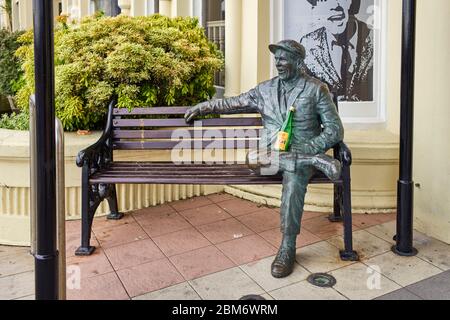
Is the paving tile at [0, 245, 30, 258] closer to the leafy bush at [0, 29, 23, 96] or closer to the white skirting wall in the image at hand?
the white skirting wall

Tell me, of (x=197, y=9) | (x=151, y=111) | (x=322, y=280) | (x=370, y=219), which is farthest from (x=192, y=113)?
(x=197, y=9)

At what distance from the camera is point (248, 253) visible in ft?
12.4

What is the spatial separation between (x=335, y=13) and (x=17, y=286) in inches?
155

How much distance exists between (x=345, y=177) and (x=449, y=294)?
1.05 m

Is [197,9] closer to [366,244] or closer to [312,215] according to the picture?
[312,215]

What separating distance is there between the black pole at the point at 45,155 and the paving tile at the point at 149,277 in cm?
91

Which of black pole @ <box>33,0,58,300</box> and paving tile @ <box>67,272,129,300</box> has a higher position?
black pole @ <box>33,0,58,300</box>

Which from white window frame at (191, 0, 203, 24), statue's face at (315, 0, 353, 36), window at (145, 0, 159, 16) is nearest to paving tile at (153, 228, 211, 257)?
statue's face at (315, 0, 353, 36)

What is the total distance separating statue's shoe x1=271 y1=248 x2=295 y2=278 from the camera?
3.37 m

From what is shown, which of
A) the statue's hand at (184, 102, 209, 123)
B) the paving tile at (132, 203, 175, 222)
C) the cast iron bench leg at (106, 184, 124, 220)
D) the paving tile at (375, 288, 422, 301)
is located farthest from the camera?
the paving tile at (132, 203, 175, 222)

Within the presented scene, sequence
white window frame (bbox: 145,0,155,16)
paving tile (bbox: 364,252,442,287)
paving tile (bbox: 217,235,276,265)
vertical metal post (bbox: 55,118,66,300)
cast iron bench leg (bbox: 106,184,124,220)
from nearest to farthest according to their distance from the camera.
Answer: vertical metal post (bbox: 55,118,66,300)
paving tile (bbox: 364,252,442,287)
paving tile (bbox: 217,235,276,265)
cast iron bench leg (bbox: 106,184,124,220)
white window frame (bbox: 145,0,155,16)

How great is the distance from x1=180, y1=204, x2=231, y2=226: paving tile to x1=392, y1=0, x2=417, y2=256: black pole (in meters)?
1.59
